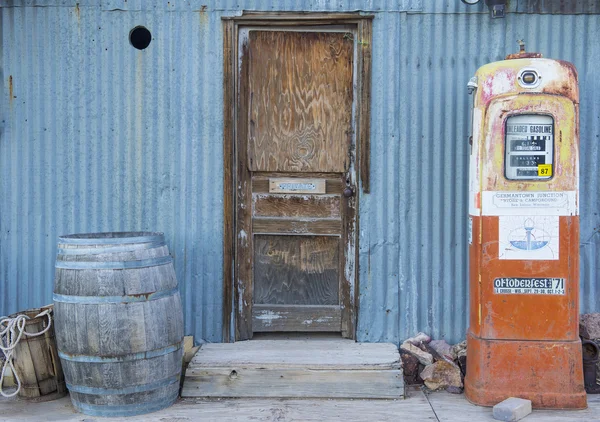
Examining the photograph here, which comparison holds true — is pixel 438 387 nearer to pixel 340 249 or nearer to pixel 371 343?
pixel 371 343

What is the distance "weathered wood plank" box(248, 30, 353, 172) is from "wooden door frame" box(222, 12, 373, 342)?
10cm

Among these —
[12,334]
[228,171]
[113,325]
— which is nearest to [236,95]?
[228,171]

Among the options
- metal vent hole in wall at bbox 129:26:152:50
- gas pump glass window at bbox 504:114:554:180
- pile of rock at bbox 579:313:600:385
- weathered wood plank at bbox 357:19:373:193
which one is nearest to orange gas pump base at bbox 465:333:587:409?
pile of rock at bbox 579:313:600:385

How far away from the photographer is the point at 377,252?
525cm

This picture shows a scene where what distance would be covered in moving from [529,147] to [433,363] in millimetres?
1786

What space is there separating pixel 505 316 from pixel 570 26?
2475mm

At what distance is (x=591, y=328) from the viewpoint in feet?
16.3

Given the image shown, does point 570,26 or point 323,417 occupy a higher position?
point 570,26

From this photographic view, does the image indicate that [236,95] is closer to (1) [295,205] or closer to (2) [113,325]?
(1) [295,205]

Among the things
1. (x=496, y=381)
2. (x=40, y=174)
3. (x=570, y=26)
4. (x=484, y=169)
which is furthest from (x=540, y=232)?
(x=40, y=174)

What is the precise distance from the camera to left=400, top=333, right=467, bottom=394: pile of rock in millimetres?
4816

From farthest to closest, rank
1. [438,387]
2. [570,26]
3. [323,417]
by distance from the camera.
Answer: [570,26] < [438,387] < [323,417]

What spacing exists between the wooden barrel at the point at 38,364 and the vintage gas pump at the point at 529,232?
3.02 meters

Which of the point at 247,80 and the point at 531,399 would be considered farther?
the point at 247,80
